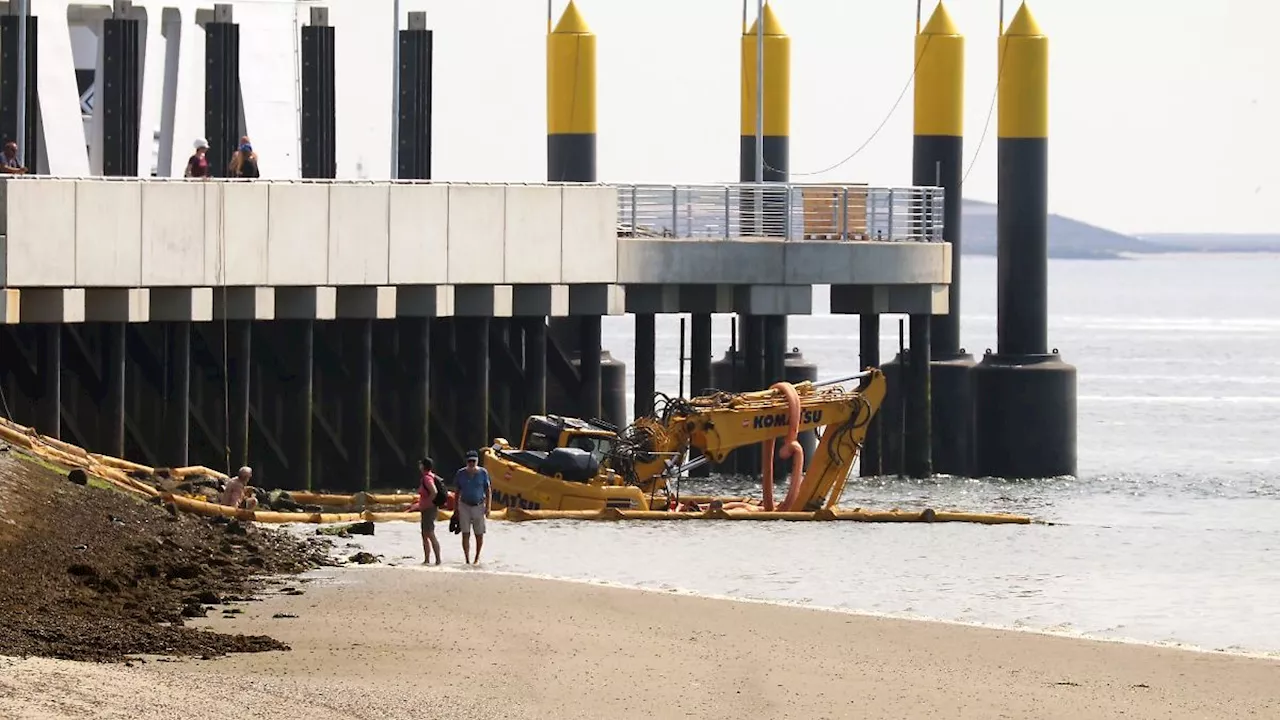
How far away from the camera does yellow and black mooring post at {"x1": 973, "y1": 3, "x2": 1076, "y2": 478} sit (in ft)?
167

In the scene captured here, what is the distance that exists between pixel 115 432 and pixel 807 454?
18.8 meters

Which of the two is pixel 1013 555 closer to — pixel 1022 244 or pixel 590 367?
pixel 590 367

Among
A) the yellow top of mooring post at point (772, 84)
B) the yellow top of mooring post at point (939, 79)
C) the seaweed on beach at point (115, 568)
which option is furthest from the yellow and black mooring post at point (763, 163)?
the seaweed on beach at point (115, 568)

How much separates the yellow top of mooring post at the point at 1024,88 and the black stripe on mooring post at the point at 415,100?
10153mm

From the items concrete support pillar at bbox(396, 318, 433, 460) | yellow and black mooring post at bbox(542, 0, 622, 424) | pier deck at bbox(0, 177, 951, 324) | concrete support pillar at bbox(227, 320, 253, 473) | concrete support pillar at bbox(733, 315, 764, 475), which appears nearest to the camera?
pier deck at bbox(0, 177, 951, 324)

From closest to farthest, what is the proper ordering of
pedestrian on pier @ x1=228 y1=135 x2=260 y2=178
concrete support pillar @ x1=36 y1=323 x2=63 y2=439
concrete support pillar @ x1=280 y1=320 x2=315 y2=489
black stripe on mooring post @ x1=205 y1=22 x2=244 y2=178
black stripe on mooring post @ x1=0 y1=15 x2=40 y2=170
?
concrete support pillar @ x1=36 y1=323 x2=63 y2=439 < concrete support pillar @ x1=280 y1=320 x2=315 y2=489 < pedestrian on pier @ x1=228 y1=135 x2=260 y2=178 < black stripe on mooring post @ x1=0 y1=15 x2=40 y2=170 < black stripe on mooring post @ x1=205 y1=22 x2=244 y2=178

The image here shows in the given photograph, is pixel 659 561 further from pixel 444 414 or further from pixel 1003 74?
pixel 1003 74

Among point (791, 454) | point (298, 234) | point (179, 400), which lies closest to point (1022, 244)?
point (791, 454)

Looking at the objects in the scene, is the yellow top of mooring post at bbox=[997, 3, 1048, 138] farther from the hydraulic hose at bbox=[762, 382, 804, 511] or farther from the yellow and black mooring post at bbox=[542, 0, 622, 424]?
the hydraulic hose at bbox=[762, 382, 804, 511]

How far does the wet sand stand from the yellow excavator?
318 inches

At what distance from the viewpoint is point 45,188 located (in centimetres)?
3722

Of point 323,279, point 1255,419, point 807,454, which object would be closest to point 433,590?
point 323,279

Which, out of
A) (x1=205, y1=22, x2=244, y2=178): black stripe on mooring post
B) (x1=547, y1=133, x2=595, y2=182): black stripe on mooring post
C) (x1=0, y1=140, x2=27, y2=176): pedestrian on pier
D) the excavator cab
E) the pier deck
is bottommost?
the excavator cab

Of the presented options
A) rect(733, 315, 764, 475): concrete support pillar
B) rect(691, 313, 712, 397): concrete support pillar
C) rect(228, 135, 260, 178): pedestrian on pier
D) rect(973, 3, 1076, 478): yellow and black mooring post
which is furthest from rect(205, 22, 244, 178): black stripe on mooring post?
rect(973, 3, 1076, 478): yellow and black mooring post
